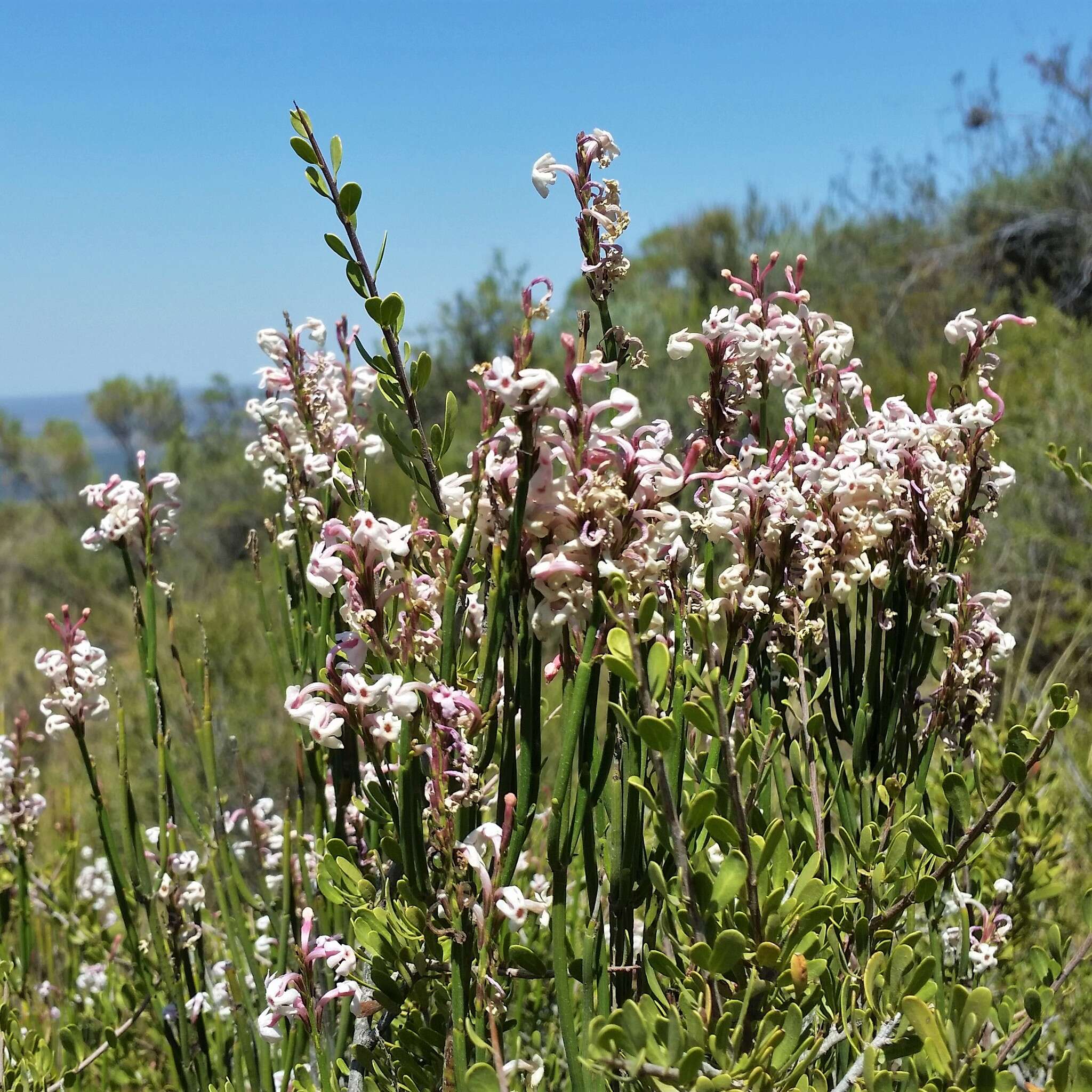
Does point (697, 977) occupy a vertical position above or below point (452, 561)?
below

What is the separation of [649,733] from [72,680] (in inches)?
36.2

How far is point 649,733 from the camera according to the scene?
0.59 m

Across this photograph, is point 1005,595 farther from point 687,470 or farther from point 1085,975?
point 1085,975

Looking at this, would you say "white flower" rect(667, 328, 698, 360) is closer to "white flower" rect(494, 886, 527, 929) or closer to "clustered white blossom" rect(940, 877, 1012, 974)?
"white flower" rect(494, 886, 527, 929)

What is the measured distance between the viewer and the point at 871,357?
8.02 meters

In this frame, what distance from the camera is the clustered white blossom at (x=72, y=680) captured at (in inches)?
47.5

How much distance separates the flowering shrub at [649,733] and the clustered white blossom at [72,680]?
0.01 metres

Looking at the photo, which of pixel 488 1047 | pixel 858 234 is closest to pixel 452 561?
pixel 488 1047

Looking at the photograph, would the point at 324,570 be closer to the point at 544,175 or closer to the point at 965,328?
the point at 544,175

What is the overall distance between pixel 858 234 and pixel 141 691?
30.1ft

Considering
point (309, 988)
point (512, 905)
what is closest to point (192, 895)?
point (309, 988)

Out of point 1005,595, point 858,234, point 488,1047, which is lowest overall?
point 488,1047

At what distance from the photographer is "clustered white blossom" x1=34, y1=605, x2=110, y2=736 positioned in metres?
1.21

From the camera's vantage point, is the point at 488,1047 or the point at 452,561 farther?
the point at 452,561
